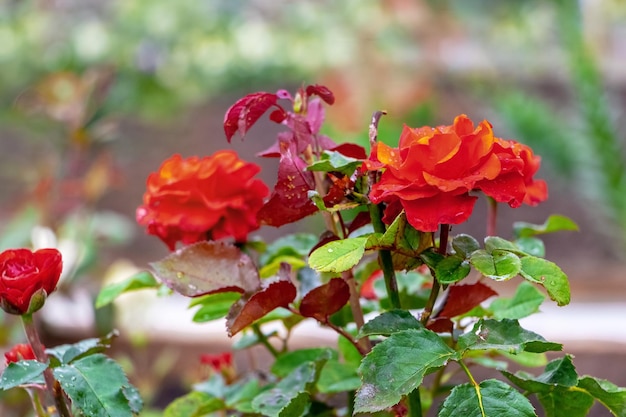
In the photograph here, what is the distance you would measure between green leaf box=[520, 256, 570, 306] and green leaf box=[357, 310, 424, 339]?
0.06 metres

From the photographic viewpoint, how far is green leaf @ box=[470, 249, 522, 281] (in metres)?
0.31

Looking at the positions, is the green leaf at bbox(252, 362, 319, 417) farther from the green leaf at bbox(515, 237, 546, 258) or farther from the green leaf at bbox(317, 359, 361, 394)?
the green leaf at bbox(515, 237, 546, 258)

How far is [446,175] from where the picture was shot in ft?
1.07

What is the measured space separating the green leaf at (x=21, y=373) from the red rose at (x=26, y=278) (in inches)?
1.0

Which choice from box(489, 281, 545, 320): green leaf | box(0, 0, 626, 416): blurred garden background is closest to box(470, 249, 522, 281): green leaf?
box(489, 281, 545, 320): green leaf

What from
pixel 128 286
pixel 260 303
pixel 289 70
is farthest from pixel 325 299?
pixel 289 70

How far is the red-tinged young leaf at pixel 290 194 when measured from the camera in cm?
37

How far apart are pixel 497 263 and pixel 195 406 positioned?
0.76 ft

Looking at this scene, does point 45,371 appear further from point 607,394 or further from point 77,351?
point 607,394

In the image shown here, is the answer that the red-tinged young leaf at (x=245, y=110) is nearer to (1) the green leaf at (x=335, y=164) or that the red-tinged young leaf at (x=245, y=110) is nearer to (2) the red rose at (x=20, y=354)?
(1) the green leaf at (x=335, y=164)

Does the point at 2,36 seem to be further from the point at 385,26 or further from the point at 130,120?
the point at 385,26

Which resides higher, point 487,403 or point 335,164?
point 335,164

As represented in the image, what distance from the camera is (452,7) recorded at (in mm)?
3561

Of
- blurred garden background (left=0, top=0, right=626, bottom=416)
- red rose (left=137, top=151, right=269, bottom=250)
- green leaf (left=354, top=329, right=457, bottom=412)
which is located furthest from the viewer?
blurred garden background (left=0, top=0, right=626, bottom=416)
